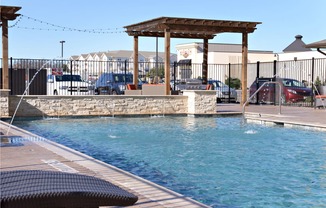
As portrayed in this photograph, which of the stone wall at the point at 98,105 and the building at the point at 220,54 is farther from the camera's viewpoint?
the building at the point at 220,54

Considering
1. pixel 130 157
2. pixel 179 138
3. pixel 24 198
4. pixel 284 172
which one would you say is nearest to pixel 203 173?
pixel 284 172

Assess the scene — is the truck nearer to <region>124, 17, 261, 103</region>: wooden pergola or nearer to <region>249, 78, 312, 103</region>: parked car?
<region>124, 17, 261, 103</region>: wooden pergola

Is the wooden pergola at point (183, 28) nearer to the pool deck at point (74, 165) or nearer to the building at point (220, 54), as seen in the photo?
the pool deck at point (74, 165)

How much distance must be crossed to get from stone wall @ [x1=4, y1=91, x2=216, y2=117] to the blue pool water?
1.38m

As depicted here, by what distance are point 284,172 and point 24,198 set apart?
5.87 metres

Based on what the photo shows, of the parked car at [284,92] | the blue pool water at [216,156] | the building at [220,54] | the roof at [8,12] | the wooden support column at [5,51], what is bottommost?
the blue pool water at [216,156]

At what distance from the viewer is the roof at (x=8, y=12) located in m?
16.3

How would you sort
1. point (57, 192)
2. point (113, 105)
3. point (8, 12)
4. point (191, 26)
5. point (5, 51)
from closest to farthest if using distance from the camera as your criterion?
1. point (57, 192)
2. point (8, 12)
3. point (5, 51)
4. point (113, 105)
5. point (191, 26)

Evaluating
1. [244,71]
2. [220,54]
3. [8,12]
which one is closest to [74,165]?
[8,12]

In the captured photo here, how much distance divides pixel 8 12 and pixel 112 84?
1109 centimetres

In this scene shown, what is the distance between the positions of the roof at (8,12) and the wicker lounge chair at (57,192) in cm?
1471

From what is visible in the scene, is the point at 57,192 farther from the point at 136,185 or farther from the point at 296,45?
the point at 296,45

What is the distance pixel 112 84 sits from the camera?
1068 inches

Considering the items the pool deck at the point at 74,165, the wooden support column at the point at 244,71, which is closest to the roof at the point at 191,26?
the wooden support column at the point at 244,71
